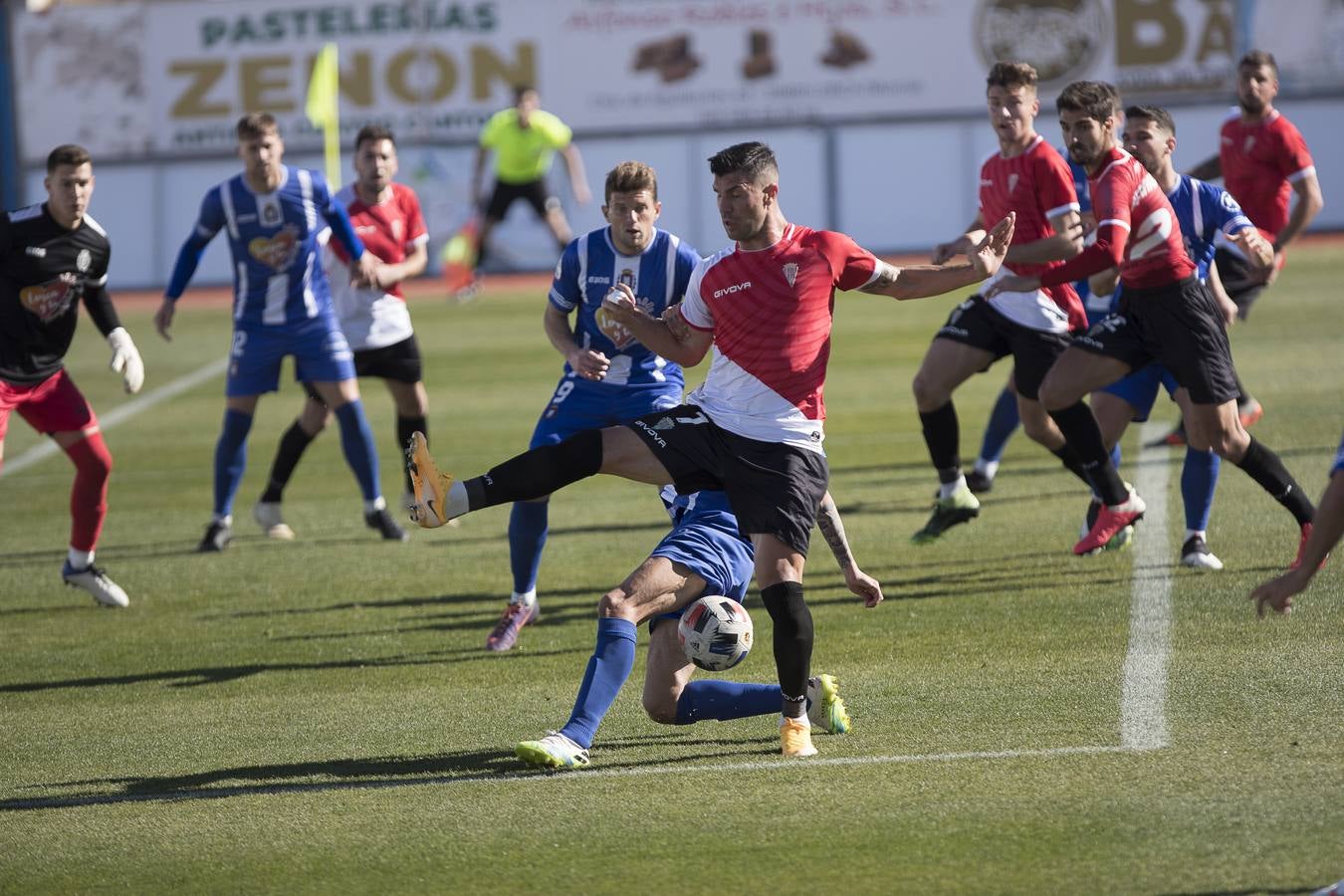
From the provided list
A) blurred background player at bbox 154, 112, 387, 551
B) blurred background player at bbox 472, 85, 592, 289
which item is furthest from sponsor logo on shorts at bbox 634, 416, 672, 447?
blurred background player at bbox 472, 85, 592, 289

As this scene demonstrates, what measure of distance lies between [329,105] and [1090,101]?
876 inches

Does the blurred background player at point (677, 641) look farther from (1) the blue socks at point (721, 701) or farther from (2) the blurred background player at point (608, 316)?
(2) the blurred background player at point (608, 316)

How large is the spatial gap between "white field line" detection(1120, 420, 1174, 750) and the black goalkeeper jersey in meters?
5.41

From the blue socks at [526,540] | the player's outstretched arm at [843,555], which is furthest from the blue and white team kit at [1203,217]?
the blue socks at [526,540]

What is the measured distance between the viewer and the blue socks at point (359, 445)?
10.7m

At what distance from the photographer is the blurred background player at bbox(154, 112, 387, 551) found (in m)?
10.3

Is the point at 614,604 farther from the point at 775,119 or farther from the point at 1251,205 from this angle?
the point at 775,119

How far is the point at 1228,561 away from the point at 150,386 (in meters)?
13.2

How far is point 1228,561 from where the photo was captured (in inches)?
335

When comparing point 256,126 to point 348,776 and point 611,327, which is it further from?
point 348,776

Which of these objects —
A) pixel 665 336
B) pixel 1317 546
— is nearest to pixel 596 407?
pixel 665 336

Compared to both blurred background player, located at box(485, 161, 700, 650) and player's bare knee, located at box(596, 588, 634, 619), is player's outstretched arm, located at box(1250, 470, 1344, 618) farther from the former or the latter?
blurred background player, located at box(485, 161, 700, 650)

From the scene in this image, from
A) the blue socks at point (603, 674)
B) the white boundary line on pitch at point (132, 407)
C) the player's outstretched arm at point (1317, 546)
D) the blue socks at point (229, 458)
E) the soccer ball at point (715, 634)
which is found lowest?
the white boundary line on pitch at point (132, 407)

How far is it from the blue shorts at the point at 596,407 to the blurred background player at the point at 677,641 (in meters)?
1.39
